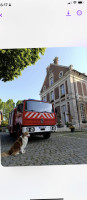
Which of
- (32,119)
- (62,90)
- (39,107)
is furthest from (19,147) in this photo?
(62,90)

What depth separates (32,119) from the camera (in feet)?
6.16

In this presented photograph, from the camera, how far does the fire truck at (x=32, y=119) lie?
1.76 meters

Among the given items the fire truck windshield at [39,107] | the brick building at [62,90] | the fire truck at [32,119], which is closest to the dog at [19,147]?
the fire truck at [32,119]

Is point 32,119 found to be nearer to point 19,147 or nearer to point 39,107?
point 39,107

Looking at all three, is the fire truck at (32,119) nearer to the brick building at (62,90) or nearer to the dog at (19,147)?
the dog at (19,147)

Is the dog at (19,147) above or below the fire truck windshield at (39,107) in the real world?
below

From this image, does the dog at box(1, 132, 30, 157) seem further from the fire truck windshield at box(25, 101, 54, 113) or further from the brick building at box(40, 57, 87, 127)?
the brick building at box(40, 57, 87, 127)

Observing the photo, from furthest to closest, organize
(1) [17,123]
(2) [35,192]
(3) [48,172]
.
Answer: (1) [17,123] < (3) [48,172] < (2) [35,192]
